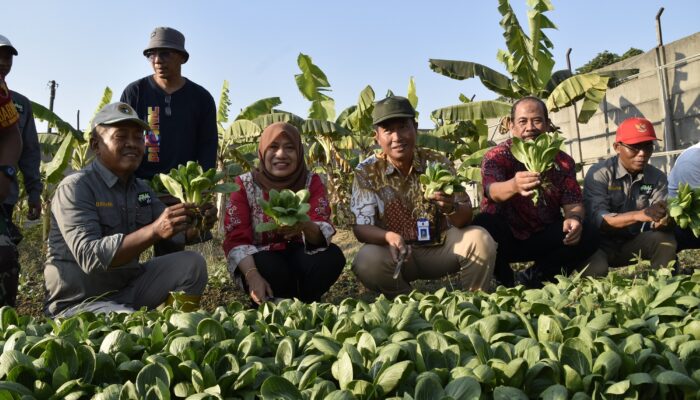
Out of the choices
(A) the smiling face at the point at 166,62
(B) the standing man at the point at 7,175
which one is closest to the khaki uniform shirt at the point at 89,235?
(B) the standing man at the point at 7,175

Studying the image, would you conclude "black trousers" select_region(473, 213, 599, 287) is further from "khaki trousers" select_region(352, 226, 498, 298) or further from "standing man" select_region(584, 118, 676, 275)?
"khaki trousers" select_region(352, 226, 498, 298)

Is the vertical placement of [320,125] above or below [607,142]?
above

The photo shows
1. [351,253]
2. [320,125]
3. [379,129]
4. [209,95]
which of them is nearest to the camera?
[379,129]

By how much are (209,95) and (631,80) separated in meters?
7.97

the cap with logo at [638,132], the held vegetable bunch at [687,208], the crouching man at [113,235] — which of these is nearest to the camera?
the crouching man at [113,235]

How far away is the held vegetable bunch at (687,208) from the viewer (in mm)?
3748

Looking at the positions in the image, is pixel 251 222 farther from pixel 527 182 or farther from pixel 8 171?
pixel 527 182

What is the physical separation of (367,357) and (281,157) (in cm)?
219

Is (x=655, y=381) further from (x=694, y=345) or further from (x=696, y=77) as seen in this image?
(x=696, y=77)

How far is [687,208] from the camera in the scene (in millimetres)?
3818

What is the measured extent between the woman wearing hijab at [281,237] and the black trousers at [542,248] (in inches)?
47.9

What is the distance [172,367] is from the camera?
141 cm

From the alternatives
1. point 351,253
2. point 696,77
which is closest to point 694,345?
point 351,253

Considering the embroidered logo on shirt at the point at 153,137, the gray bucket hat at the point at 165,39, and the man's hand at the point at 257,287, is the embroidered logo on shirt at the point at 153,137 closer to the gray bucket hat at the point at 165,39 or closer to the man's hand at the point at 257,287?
the gray bucket hat at the point at 165,39
